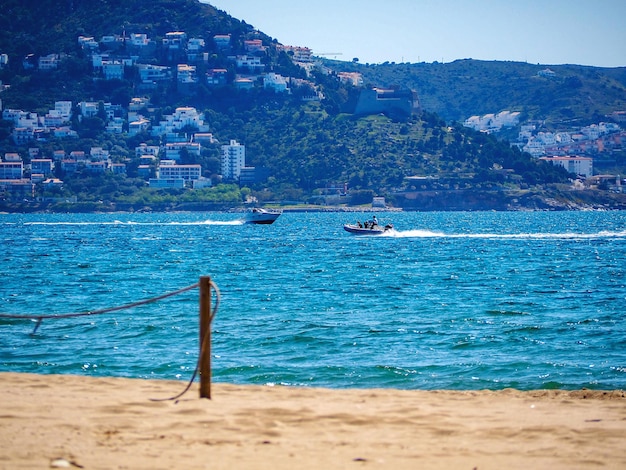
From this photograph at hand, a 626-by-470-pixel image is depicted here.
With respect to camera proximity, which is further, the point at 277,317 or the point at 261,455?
the point at 277,317

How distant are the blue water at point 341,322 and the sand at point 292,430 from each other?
3977 mm

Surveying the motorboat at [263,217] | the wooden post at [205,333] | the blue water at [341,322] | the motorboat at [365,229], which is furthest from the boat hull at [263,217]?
the wooden post at [205,333]

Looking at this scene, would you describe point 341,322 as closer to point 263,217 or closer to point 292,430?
point 292,430

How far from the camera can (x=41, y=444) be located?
9.54 m

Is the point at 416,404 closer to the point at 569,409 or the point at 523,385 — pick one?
the point at 569,409

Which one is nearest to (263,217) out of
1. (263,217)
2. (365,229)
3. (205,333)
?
(263,217)

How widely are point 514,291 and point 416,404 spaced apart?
72.6 ft

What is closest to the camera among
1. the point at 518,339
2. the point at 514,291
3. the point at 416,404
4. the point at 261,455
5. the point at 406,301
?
the point at 261,455

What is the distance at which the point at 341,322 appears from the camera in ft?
79.8

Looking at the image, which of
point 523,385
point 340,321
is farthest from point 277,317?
point 523,385

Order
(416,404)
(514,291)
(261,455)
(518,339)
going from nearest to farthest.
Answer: (261,455), (416,404), (518,339), (514,291)

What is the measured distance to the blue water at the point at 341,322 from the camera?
1745 cm

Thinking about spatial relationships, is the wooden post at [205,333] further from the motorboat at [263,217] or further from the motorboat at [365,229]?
the motorboat at [263,217]

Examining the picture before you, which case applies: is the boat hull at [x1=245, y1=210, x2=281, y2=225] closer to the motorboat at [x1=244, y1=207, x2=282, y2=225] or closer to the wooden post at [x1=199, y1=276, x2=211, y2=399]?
the motorboat at [x1=244, y1=207, x2=282, y2=225]
